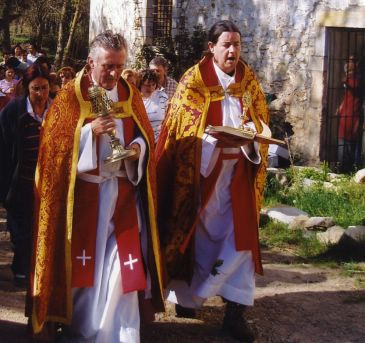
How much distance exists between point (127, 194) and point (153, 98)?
3.49 meters

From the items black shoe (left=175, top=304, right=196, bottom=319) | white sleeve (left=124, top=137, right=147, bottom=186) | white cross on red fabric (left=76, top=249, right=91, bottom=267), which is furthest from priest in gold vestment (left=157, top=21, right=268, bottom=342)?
white cross on red fabric (left=76, top=249, right=91, bottom=267)

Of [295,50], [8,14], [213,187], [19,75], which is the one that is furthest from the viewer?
[8,14]

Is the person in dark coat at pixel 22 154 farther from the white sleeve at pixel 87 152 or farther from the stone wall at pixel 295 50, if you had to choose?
the stone wall at pixel 295 50

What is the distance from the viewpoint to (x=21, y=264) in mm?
6809

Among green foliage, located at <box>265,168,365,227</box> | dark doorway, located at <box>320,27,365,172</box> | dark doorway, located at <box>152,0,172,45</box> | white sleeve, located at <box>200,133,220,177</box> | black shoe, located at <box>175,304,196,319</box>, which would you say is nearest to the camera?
white sleeve, located at <box>200,133,220,177</box>

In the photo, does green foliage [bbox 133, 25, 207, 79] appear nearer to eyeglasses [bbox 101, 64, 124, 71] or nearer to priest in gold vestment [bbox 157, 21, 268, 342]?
priest in gold vestment [bbox 157, 21, 268, 342]

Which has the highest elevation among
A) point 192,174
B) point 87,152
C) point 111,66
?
point 111,66

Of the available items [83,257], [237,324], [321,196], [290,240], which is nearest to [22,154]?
[83,257]

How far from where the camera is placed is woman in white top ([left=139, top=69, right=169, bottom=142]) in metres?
8.38

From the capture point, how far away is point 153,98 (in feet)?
27.8

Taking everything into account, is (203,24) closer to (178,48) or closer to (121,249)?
(178,48)

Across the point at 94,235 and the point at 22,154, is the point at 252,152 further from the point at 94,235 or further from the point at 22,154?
the point at 22,154

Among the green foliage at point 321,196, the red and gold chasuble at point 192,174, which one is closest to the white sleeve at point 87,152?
the red and gold chasuble at point 192,174

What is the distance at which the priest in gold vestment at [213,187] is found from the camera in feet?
18.4
